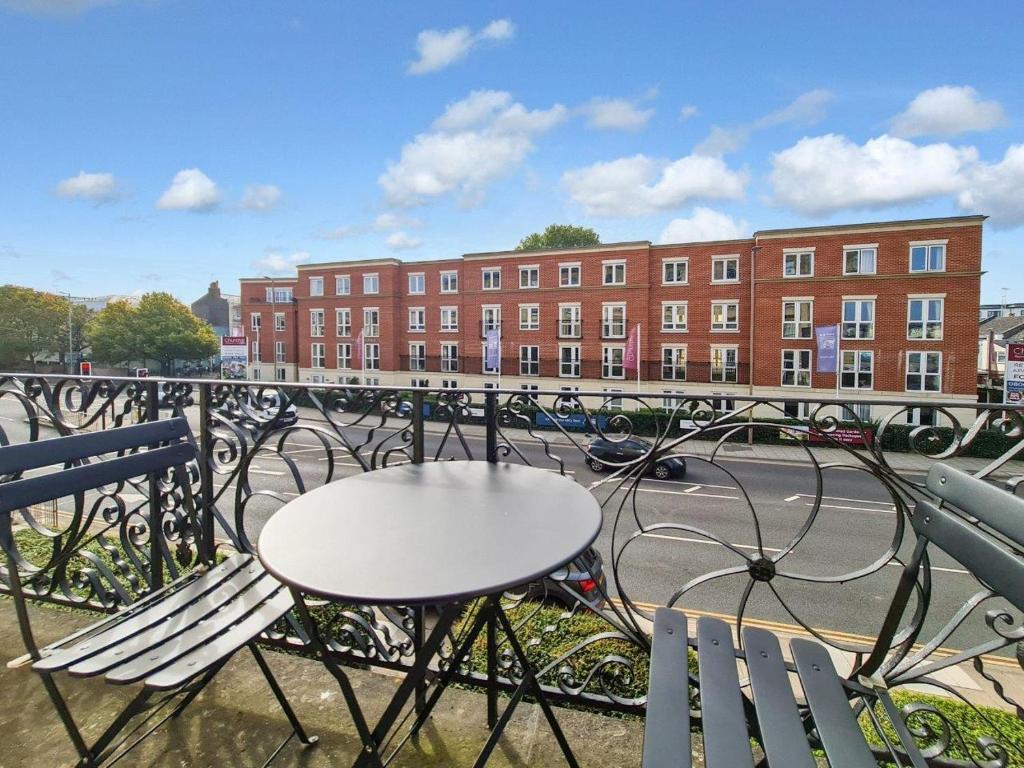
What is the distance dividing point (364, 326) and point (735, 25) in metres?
30.4

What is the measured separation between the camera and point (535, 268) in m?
30.8

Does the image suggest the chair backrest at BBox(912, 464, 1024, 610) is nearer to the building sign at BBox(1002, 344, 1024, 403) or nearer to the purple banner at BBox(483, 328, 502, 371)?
the building sign at BBox(1002, 344, 1024, 403)

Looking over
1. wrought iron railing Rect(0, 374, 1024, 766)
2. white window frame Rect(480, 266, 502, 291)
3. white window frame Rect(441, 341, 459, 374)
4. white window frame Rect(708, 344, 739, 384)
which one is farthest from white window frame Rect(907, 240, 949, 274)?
wrought iron railing Rect(0, 374, 1024, 766)

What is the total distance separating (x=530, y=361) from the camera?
31203 mm

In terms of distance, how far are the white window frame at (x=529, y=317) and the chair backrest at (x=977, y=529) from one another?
29.8 meters

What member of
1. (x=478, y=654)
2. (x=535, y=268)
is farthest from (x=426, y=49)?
(x=535, y=268)

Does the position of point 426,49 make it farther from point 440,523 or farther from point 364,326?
point 364,326

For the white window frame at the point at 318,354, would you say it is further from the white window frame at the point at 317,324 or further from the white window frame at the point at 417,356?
the white window frame at the point at 417,356

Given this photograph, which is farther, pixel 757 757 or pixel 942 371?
pixel 942 371

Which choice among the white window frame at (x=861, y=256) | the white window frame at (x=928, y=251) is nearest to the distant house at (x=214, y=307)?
the white window frame at (x=861, y=256)

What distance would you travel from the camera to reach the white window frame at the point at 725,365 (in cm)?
2706

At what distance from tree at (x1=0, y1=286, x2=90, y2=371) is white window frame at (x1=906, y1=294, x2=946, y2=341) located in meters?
65.2

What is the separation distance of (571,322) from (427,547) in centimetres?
2941

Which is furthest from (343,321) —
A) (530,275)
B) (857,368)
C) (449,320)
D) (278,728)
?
(278,728)
